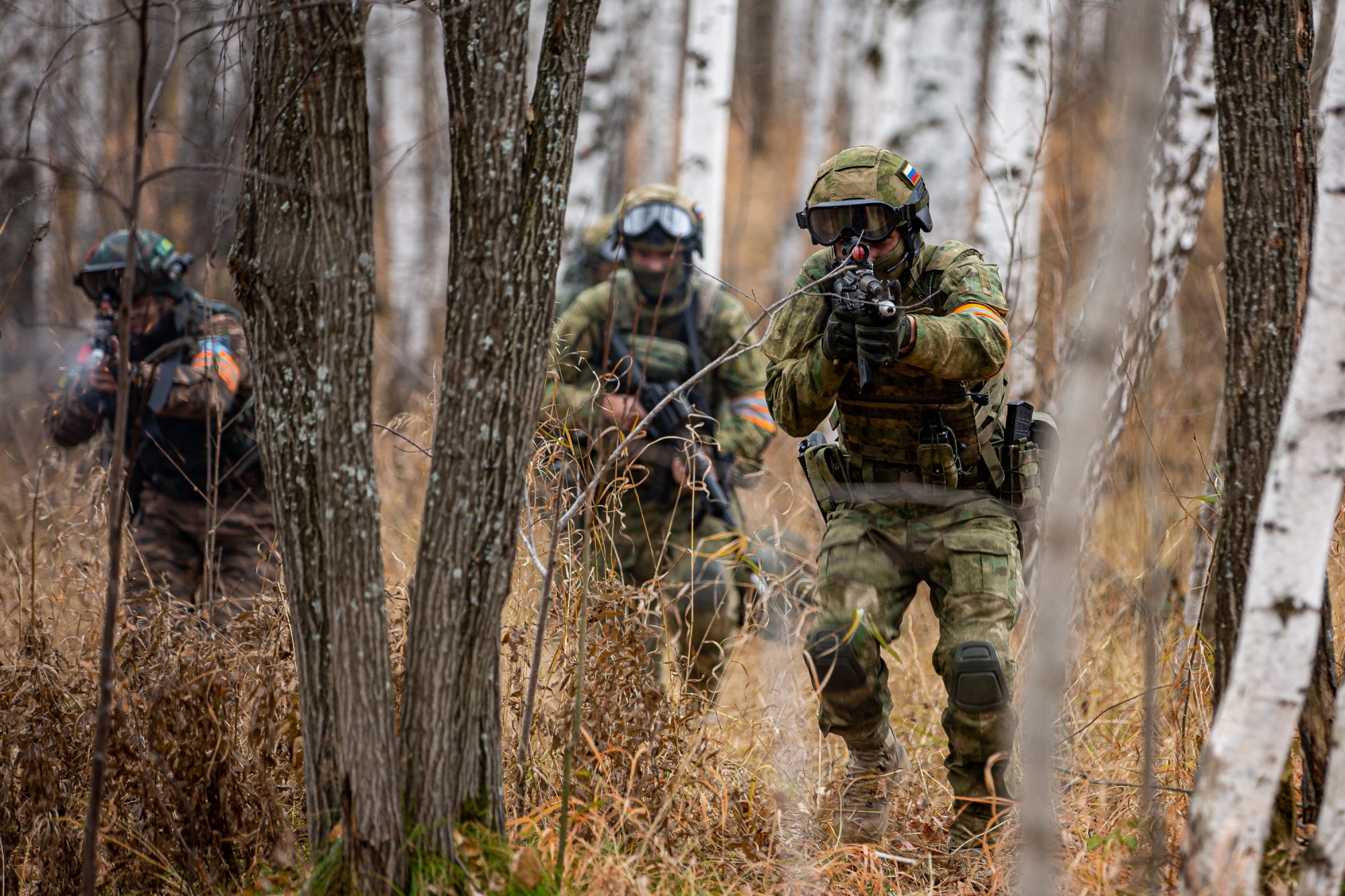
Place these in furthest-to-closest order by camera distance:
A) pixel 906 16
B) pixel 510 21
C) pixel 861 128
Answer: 1. pixel 861 128
2. pixel 906 16
3. pixel 510 21

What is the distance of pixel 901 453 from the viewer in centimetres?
306

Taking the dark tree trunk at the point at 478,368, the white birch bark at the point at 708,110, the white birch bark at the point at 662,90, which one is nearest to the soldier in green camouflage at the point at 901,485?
the dark tree trunk at the point at 478,368

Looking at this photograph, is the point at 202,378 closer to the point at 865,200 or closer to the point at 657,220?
the point at 657,220

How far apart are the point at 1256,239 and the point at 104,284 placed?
394cm

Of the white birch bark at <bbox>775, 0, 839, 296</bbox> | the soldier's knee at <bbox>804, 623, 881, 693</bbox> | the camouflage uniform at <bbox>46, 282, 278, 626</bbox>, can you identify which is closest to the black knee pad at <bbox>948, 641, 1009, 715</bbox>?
the soldier's knee at <bbox>804, 623, 881, 693</bbox>

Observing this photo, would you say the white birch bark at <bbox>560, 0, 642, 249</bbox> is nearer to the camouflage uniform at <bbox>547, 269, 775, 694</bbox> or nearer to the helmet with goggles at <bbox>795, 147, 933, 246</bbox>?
the camouflage uniform at <bbox>547, 269, 775, 694</bbox>

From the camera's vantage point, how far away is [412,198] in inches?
408

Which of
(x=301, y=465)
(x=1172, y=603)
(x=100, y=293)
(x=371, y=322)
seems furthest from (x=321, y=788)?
(x=1172, y=603)

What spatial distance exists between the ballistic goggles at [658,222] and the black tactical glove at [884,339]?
76.2 inches

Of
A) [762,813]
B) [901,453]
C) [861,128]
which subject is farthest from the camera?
[861,128]

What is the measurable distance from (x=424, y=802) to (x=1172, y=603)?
10.7 ft

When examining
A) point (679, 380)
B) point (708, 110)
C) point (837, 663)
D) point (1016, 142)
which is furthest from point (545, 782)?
point (708, 110)

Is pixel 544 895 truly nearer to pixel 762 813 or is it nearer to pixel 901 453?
pixel 762 813

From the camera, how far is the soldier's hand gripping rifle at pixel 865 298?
2.66m
